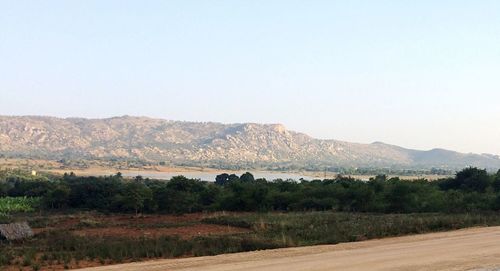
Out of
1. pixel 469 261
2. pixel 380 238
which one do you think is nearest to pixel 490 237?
pixel 380 238

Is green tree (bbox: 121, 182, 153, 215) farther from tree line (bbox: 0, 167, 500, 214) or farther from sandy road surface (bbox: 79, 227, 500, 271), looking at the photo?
sandy road surface (bbox: 79, 227, 500, 271)

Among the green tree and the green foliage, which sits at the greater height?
the green tree

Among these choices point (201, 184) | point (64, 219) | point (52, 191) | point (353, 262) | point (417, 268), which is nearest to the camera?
point (417, 268)

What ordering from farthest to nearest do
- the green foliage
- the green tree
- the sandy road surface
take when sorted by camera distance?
the green foliage, the green tree, the sandy road surface

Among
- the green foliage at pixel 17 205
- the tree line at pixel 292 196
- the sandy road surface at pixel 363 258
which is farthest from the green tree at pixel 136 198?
the sandy road surface at pixel 363 258

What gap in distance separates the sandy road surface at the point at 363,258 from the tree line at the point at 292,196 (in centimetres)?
2595

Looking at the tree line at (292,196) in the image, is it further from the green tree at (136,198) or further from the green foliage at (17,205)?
→ the green foliage at (17,205)

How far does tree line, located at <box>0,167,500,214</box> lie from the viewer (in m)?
56.0

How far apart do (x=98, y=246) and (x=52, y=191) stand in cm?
6056

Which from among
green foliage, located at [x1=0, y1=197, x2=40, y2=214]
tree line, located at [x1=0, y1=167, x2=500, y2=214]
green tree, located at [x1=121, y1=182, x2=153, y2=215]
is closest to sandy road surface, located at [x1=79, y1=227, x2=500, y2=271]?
tree line, located at [x1=0, y1=167, x2=500, y2=214]

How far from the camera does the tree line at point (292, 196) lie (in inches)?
2205

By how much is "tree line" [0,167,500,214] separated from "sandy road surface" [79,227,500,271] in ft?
85.1

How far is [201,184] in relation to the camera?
77000 mm

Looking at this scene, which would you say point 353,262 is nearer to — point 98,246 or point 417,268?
point 417,268
